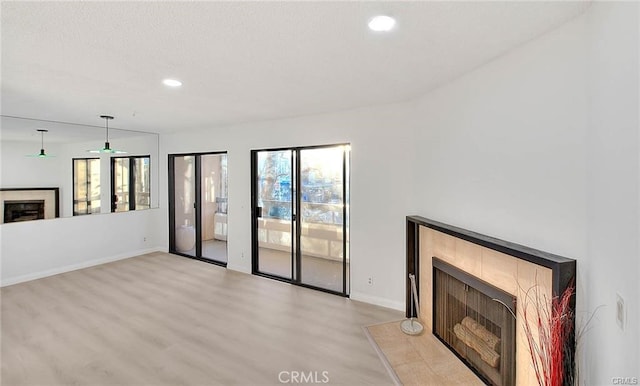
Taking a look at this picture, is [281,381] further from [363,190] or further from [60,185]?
[60,185]

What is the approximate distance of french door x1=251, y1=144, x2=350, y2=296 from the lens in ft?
13.6

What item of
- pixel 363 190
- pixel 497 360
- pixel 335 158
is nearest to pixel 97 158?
pixel 335 158

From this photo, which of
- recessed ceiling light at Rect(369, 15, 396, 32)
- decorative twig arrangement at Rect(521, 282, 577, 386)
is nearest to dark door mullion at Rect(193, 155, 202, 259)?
recessed ceiling light at Rect(369, 15, 396, 32)

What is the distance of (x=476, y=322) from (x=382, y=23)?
2.38 metres

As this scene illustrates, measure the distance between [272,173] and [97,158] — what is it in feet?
10.9

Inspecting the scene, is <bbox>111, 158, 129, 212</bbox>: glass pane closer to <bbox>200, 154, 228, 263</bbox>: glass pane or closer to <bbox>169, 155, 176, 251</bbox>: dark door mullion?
<bbox>169, 155, 176, 251</bbox>: dark door mullion

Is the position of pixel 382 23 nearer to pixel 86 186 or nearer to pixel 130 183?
pixel 86 186

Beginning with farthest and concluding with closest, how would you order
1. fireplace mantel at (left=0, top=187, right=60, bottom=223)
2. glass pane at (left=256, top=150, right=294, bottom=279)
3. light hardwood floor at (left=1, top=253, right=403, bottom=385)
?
glass pane at (left=256, top=150, right=294, bottom=279), fireplace mantel at (left=0, top=187, right=60, bottom=223), light hardwood floor at (left=1, top=253, right=403, bottom=385)

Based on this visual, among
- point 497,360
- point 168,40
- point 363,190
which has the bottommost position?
point 497,360

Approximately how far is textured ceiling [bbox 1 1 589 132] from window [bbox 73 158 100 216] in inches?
74.8

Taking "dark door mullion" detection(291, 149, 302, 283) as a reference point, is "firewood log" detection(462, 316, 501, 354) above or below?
below

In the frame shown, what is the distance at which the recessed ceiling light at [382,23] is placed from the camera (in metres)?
1.66

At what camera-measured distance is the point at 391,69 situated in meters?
2.46

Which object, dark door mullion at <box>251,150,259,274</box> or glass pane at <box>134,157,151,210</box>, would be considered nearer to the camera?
dark door mullion at <box>251,150,259,274</box>
